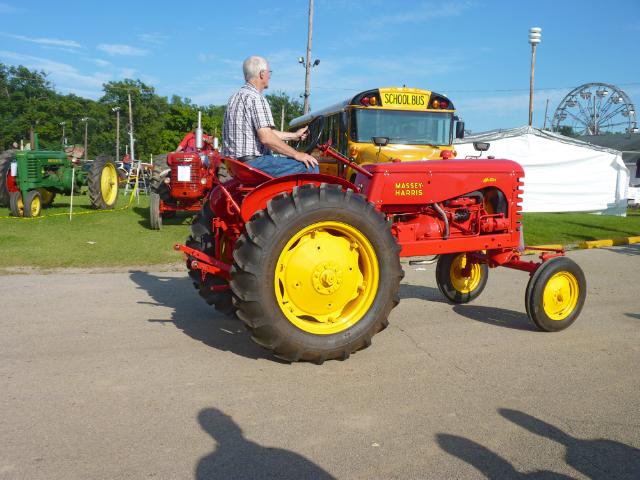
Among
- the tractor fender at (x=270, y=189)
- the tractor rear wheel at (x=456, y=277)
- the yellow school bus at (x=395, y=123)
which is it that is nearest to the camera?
the tractor fender at (x=270, y=189)

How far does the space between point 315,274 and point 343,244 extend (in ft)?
1.06

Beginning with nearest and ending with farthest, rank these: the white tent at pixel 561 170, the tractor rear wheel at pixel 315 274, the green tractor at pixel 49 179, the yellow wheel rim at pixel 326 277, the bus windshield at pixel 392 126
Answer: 1. the tractor rear wheel at pixel 315 274
2. the yellow wheel rim at pixel 326 277
3. the bus windshield at pixel 392 126
4. the green tractor at pixel 49 179
5. the white tent at pixel 561 170

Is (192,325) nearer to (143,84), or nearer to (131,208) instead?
(131,208)

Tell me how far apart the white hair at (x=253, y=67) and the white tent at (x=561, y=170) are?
1414 cm

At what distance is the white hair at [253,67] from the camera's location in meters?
4.63

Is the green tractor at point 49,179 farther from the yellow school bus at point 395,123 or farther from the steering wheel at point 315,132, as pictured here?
the steering wheel at point 315,132

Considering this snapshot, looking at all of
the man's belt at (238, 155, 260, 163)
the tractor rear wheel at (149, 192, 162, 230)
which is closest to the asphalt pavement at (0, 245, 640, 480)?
the man's belt at (238, 155, 260, 163)

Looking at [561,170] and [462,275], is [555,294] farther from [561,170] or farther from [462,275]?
[561,170]

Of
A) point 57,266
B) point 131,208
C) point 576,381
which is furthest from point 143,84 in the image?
point 576,381

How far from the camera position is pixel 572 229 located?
13.9 meters

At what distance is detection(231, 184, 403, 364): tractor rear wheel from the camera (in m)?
3.94

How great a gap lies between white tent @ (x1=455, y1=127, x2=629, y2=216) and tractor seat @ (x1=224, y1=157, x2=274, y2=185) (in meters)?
14.3

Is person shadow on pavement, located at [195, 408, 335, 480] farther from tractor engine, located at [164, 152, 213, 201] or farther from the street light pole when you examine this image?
the street light pole

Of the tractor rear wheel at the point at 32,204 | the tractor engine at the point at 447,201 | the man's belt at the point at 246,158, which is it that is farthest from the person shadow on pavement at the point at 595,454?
the tractor rear wheel at the point at 32,204
